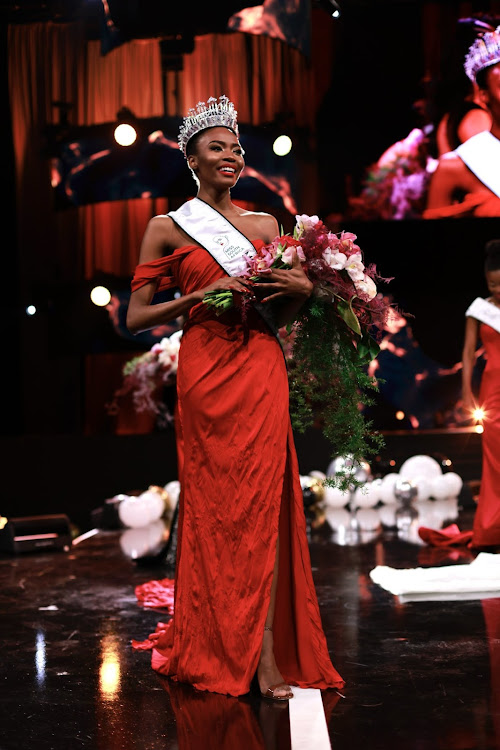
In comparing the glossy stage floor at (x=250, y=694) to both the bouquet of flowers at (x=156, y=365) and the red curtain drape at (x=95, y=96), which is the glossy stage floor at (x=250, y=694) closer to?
the bouquet of flowers at (x=156, y=365)

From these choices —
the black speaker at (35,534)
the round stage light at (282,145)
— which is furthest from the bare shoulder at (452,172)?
the black speaker at (35,534)

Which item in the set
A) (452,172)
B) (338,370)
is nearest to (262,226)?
(338,370)

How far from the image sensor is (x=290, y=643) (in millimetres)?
2730

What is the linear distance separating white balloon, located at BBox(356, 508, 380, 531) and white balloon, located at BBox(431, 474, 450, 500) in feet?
1.74

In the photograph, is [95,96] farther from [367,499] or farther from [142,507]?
[367,499]

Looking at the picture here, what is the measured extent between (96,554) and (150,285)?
3221 mm

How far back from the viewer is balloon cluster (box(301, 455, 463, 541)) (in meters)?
6.94

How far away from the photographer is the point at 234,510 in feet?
Answer: 8.80

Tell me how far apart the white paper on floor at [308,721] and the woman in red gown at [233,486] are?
0.07 meters

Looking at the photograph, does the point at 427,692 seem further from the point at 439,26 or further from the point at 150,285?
the point at 439,26

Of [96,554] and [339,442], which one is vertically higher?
[339,442]

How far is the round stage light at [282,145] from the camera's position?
8.16 m

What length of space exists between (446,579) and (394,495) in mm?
3274

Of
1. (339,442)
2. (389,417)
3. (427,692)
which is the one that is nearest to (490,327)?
(339,442)
